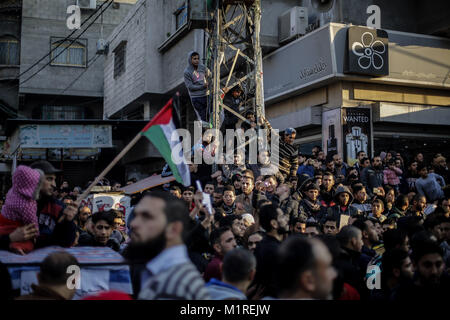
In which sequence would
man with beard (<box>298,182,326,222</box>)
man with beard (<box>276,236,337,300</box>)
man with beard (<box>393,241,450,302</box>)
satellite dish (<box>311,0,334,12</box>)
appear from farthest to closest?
satellite dish (<box>311,0,334,12</box>)
man with beard (<box>298,182,326,222</box>)
man with beard (<box>393,241,450,302</box>)
man with beard (<box>276,236,337,300</box>)

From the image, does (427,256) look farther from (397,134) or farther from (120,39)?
(120,39)

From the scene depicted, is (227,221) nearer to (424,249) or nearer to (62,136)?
(424,249)

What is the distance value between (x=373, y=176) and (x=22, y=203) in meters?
8.00

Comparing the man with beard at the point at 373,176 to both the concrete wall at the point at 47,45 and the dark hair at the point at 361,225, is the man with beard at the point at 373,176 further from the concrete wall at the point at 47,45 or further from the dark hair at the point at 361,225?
the concrete wall at the point at 47,45

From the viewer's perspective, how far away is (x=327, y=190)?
880 centimetres

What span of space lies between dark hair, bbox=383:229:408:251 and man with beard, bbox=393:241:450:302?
3.94 ft

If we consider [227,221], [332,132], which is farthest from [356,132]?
[227,221]

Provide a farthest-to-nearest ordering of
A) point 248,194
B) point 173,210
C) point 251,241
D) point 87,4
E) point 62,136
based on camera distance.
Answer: point 87,4 → point 62,136 → point 248,194 → point 251,241 → point 173,210

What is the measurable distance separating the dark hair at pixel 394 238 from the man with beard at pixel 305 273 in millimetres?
2719

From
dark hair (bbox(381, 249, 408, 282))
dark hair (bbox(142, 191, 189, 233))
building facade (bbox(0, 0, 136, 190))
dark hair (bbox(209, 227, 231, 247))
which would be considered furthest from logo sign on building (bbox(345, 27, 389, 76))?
building facade (bbox(0, 0, 136, 190))

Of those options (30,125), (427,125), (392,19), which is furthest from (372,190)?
(30,125)

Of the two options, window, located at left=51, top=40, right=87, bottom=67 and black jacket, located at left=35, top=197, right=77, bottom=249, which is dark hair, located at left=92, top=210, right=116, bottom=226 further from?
window, located at left=51, top=40, right=87, bottom=67

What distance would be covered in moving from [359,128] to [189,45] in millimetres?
8310

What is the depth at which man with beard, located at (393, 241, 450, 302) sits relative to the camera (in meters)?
3.57
